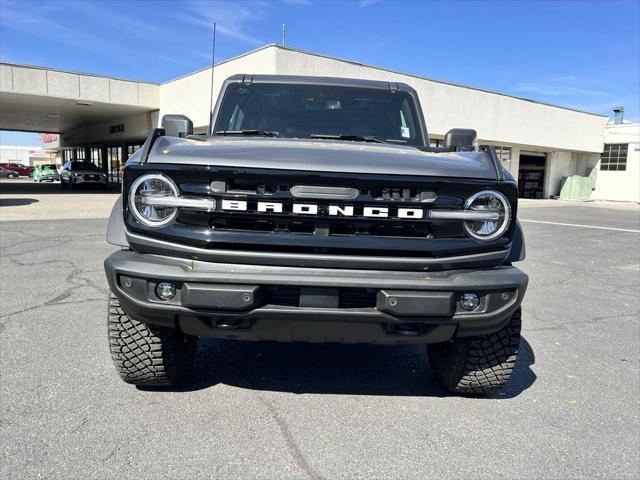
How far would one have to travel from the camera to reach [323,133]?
360 centimetres

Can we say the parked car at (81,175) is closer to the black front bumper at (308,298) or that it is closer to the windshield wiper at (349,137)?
the windshield wiper at (349,137)

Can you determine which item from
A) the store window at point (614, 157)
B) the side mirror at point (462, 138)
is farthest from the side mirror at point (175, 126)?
the store window at point (614, 157)

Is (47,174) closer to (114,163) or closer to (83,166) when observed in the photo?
(114,163)

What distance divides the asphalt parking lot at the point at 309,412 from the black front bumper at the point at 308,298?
578mm

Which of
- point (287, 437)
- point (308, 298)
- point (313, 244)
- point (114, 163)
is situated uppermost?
point (114, 163)

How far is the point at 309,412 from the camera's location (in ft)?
9.06

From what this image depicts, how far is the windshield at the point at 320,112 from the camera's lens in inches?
145

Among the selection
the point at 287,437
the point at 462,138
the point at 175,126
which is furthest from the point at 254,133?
the point at 287,437

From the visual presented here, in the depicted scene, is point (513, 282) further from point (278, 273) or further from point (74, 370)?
point (74, 370)

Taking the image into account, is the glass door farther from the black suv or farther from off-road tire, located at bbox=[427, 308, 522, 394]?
off-road tire, located at bbox=[427, 308, 522, 394]

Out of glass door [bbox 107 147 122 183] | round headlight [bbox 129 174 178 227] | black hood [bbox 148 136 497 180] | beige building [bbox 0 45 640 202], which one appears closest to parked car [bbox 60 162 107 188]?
beige building [bbox 0 45 640 202]

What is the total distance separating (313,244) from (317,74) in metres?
16.7

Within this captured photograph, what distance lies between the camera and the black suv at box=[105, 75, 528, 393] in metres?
2.26

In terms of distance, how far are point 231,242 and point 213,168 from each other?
361 millimetres
